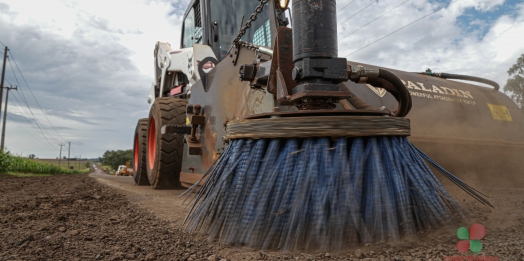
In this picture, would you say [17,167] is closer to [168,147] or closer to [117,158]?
[168,147]

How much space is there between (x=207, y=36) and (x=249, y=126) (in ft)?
10.5

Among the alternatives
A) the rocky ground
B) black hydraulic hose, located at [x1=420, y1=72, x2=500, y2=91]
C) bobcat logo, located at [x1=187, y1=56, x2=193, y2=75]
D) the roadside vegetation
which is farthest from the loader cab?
the roadside vegetation

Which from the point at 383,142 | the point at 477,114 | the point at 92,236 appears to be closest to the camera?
the point at 383,142

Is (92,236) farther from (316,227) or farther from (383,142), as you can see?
(383,142)

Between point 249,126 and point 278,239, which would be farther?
point 249,126

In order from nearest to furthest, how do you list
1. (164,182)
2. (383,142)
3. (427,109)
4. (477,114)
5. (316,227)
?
(316,227) < (383,142) < (427,109) < (477,114) < (164,182)

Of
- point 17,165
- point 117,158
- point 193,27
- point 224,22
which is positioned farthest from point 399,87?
point 117,158

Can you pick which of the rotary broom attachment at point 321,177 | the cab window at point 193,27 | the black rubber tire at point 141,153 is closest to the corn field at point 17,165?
the black rubber tire at point 141,153

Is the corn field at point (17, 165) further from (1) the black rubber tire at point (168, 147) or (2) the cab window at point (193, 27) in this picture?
(1) the black rubber tire at point (168, 147)

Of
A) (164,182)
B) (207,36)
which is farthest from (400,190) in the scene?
(207,36)

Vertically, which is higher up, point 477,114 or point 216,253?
point 477,114

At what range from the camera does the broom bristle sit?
1.34 m

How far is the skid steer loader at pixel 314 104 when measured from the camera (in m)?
1.82

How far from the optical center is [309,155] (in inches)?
55.6
